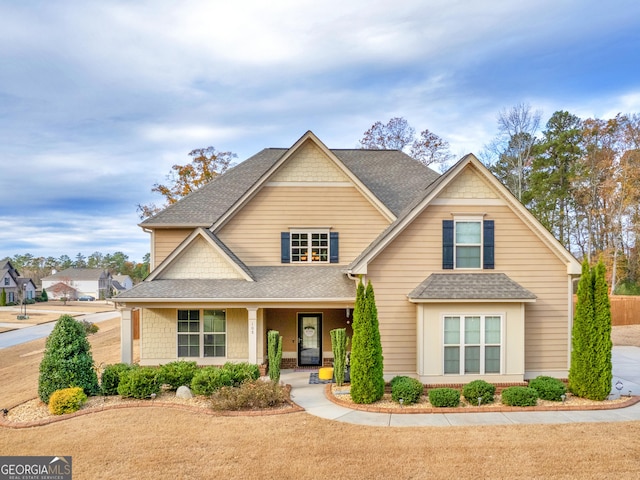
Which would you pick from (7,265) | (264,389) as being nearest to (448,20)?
(264,389)

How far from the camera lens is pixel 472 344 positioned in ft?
39.0

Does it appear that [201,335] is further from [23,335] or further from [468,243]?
[23,335]

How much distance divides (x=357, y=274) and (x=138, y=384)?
268 inches

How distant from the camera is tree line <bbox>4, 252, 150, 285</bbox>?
382 ft

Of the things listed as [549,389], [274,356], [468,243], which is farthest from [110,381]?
[549,389]

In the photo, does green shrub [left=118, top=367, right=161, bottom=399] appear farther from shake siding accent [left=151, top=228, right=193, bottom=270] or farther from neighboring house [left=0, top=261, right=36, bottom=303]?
neighboring house [left=0, top=261, right=36, bottom=303]

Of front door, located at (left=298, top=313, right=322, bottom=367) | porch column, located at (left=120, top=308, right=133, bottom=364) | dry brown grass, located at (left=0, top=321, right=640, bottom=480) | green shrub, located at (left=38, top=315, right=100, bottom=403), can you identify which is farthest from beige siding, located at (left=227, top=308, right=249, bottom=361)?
dry brown grass, located at (left=0, top=321, right=640, bottom=480)

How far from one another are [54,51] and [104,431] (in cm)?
1417

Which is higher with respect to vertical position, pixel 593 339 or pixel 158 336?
pixel 593 339

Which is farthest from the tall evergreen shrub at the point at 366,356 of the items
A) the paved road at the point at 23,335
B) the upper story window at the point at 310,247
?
the paved road at the point at 23,335

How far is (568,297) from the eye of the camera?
12.6 m

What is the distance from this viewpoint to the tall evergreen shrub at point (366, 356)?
35.1ft

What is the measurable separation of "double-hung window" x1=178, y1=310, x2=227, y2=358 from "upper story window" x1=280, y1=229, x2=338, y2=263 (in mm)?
3280

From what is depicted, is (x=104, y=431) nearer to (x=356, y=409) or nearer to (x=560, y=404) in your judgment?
(x=356, y=409)
